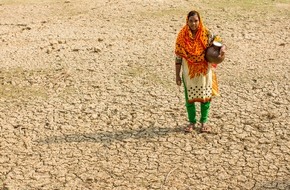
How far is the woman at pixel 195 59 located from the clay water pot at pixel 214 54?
1.3 inches

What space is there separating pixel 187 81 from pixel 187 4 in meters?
5.88

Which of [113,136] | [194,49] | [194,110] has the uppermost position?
[194,49]

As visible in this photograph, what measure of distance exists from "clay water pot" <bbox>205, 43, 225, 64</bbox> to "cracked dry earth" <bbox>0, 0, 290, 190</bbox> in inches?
40.2

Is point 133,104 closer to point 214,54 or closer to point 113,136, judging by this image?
point 113,136

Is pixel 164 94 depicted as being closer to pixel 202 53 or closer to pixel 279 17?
pixel 202 53

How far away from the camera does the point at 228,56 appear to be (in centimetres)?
791

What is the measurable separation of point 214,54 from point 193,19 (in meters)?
0.44

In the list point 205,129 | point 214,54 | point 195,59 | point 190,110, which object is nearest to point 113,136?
point 190,110

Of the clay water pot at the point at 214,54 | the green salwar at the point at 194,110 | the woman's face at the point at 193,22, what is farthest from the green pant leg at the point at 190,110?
the woman's face at the point at 193,22

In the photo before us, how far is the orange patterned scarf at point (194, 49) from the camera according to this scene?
4.97 meters

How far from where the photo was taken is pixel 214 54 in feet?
15.9

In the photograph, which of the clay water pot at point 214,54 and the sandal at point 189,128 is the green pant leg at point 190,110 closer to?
the sandal at point 189,128

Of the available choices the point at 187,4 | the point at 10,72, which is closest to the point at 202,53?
the point at 10,72

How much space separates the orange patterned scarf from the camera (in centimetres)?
497
